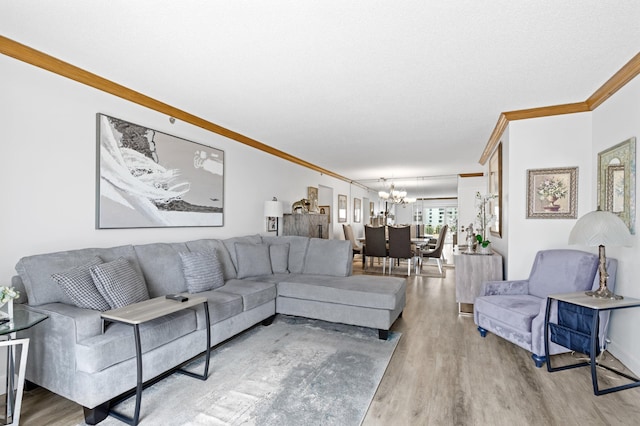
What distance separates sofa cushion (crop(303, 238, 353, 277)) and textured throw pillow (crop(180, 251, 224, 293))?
1250 mm

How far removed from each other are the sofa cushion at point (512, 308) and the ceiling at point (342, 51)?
1949 mm

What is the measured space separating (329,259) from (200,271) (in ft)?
5.24

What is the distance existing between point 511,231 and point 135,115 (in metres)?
4.12

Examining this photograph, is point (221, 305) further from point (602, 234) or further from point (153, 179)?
point (602, 234)

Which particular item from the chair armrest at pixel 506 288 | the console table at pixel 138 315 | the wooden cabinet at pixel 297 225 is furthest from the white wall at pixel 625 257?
the wooden cabinet at pixel 297 225

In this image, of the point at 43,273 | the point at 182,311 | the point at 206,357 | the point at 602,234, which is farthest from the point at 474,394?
the point at 43,273

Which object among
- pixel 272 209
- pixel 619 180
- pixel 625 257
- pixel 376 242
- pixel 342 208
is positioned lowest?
pixel 376 242

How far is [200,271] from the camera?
3.01 metres

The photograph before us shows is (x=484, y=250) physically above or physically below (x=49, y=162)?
below

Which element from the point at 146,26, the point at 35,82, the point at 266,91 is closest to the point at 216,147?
the point at 266,91

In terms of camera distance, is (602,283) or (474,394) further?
(602,283)

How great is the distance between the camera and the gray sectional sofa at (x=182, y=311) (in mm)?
1805

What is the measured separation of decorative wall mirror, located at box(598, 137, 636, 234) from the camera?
2467mm

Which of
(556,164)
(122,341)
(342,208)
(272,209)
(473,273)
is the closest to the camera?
(122,341)
